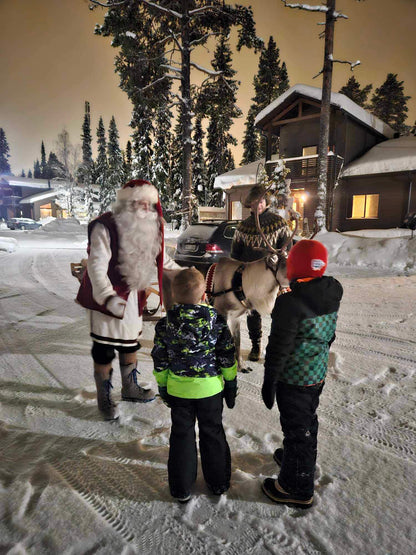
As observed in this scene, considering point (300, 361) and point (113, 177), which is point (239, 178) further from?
point (113, 177)

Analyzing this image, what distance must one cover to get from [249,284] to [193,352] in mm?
1698

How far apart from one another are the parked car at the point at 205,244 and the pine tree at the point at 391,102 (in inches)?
1584

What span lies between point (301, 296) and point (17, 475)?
218 cm

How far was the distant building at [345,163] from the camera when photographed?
18156 mm

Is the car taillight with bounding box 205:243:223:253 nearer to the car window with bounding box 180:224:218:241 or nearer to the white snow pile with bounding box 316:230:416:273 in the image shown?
the car window with bounding box 180:224:218:241

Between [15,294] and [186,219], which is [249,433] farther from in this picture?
[186,219]

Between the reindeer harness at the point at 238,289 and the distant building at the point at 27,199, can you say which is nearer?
the reindeer harness at the point at 238,289

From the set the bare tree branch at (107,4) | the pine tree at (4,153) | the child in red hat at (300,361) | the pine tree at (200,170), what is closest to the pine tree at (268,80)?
the pine tree at (200,170)

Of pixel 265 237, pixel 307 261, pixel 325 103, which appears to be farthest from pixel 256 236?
pixel 325 103

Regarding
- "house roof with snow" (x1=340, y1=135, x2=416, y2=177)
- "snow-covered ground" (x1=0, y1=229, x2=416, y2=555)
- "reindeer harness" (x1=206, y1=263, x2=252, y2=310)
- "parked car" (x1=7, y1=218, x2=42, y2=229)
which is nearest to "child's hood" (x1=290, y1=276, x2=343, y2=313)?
"snow-covered ground" (x1=0, y1=229, x2=416, y2=555)

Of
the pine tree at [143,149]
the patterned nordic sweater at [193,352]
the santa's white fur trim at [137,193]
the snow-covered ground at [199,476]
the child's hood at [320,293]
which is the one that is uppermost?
the pine tree at [143,149]

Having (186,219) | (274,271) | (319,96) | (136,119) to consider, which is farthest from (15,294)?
(136,119)

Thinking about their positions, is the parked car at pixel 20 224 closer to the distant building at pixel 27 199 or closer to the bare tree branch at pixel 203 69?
the distant building at pixel 27 199

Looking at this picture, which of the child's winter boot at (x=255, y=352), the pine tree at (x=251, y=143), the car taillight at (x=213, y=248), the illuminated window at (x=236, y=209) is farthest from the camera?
the pine tree at (x=251, y=143)
